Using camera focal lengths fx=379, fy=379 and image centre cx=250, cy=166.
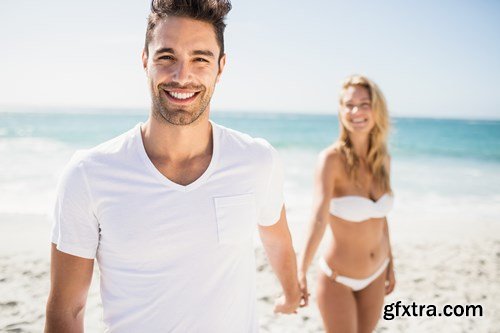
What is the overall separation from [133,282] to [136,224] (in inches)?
10.4

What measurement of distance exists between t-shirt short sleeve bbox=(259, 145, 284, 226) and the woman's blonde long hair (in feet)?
5.22

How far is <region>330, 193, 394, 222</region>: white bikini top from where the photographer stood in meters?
3.25

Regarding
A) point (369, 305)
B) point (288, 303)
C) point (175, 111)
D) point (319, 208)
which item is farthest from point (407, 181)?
point (175, 111)

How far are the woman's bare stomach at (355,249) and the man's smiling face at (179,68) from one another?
77.9 inches

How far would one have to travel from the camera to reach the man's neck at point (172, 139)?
5.95 ft

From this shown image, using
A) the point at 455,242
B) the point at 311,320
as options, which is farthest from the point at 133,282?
the point at 455,242

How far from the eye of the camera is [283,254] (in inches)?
87.6

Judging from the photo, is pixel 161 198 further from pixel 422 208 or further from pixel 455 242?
pixel 422 208

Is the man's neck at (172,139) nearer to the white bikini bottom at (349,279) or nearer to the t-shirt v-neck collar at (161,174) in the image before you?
the t-shirt v-neck collar at (161,174)

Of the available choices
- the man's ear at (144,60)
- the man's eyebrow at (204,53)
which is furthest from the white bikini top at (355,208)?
the man's ear at (144,60)

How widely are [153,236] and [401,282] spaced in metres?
5.29

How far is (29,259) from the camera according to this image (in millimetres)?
6168

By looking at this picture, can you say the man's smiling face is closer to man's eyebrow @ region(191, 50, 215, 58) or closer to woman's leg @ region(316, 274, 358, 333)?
man's eyebrow @ region(191, 50, 215, 58)

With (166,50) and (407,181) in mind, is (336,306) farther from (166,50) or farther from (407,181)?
(407,181)
